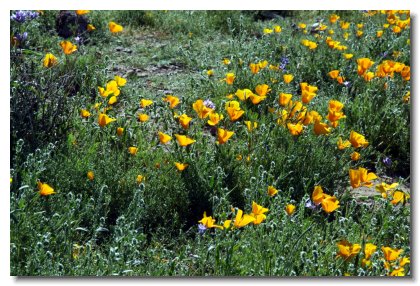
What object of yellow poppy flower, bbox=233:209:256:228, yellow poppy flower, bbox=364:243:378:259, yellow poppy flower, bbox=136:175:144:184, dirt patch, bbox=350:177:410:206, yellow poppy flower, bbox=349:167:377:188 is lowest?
dirt patch, bbox=350:177:410:206

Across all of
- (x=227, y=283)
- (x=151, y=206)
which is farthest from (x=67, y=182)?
(x=227, y=283)

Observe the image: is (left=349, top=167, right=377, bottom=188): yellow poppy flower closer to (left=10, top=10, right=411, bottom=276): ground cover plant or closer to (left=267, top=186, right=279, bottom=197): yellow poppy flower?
(left=10, top=10, right=411, bottom=276): ground cover plant

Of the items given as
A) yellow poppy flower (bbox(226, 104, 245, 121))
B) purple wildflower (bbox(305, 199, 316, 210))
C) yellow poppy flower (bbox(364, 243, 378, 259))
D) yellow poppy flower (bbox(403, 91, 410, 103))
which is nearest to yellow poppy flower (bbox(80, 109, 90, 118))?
yellow poppy flower (bbox(226, 104, 245, 121))

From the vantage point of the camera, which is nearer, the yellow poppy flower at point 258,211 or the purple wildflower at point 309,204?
the yellow poppy flower at point 258,211

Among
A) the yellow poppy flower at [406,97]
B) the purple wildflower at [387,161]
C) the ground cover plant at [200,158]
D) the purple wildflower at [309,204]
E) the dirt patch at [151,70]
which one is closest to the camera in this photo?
the ground cover plant at [200,158]

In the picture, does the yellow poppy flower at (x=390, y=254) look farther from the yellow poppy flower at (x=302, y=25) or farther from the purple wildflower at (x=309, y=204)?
the yellow poppy flower at (x=302, y=25)

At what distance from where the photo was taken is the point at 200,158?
328cm

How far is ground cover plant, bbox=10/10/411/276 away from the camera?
2811 mm

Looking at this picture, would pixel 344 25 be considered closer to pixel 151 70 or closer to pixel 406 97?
pixel 406 97

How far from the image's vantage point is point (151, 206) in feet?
10.1

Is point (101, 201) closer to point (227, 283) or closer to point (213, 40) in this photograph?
point (227, 283)

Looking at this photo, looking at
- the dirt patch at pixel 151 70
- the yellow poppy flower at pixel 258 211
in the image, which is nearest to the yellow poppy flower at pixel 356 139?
the yellow poppy flower at pixel 258 211

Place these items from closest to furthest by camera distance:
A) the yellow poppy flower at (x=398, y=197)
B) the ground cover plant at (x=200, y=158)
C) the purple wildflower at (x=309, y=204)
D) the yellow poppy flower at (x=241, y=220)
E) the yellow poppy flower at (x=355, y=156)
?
the yellow poppy flower at (x=241, y=220)
the ground cover plant at (x=200, y=158)
the purple wildflower at (x=309, y=204)
the yellow poppy flower at (x=398, y=197)
the yellow poppy flower at (x=355, y=156)

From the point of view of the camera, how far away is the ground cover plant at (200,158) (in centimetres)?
281
